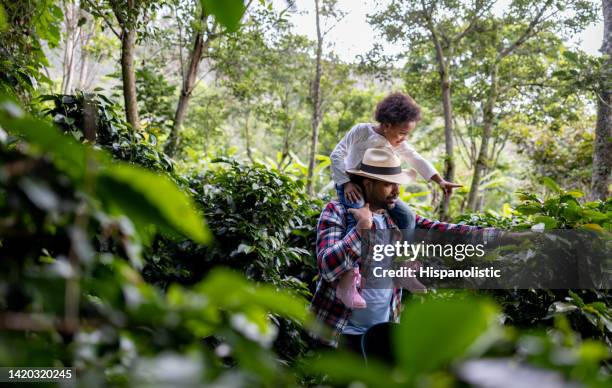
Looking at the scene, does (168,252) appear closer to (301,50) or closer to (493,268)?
(493,268)

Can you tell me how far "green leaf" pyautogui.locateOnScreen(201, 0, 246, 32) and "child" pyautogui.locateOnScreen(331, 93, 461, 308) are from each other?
1.71m

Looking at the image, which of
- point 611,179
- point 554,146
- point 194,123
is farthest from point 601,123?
point 194,123

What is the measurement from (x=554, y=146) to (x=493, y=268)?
327 inches

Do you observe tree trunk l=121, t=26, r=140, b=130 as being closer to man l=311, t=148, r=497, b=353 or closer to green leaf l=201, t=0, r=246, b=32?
man l=311, t=148, r=497, b=353

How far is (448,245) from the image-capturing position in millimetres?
2139

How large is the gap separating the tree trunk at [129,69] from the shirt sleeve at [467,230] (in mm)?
2087

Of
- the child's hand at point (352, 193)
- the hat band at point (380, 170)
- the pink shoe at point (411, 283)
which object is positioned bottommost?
the pink shoe at point (411, 283)

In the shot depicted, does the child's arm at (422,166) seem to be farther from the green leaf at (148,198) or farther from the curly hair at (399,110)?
the green leaf at (148,198)

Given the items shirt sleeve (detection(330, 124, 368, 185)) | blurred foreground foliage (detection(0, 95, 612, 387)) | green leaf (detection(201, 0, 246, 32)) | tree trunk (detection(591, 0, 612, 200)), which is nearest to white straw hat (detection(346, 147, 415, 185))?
shirt sleeve (detection(330, 124, 368, 185))

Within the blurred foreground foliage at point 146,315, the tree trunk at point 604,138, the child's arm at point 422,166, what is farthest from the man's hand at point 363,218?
the tree trunk at point 604,138

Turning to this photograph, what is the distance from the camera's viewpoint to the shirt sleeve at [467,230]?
196cm

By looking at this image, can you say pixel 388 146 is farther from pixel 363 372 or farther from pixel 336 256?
pixel 363 372

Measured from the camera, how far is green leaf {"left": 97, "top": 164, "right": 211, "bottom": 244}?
0.30m

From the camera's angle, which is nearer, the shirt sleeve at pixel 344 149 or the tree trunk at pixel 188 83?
the shirt sleeve at pixel 344 149
